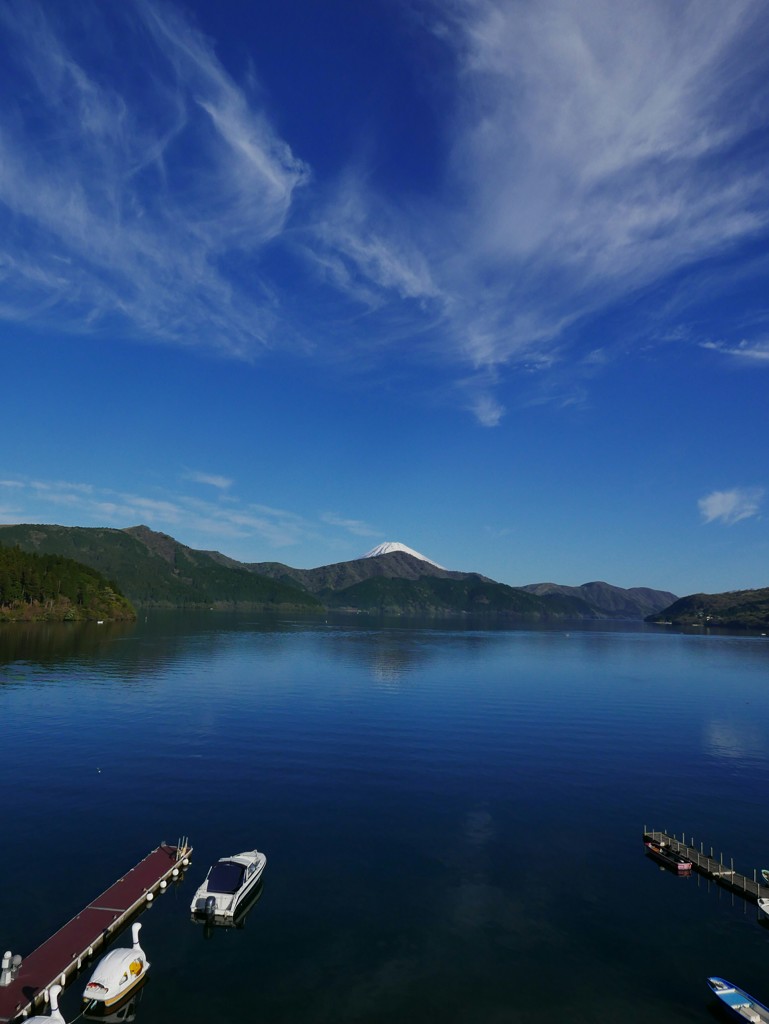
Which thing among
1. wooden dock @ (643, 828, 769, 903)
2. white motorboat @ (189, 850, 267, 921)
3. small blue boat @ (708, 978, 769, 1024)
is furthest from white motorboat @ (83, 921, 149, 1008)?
wooden dock @ (643, 828, 769, 903)

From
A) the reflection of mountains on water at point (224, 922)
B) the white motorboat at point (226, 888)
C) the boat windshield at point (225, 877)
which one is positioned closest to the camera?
the reflection of mountains on water at point (224, 922)

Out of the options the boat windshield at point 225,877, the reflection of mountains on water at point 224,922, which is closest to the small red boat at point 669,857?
the reflection of mountains on water at point 224,922

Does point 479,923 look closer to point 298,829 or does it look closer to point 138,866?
point 298,829

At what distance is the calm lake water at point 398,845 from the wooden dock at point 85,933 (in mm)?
1350

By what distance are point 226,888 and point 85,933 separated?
375 inches

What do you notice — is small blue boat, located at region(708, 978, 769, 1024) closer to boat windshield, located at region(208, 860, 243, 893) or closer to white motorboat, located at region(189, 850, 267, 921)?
white motorboat, located at region(189, 850, 267, 921)

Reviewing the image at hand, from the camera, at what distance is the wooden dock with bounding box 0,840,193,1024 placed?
33250 mm

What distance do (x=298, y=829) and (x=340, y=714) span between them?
180 feet

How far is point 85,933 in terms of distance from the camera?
39125 millimetres

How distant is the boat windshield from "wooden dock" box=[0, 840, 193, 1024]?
5.21 meters

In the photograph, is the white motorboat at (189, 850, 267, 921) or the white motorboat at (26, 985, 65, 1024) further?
the white motorboat at (189, 850, 267, 921)

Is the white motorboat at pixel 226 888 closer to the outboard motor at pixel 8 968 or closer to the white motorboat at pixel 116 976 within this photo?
the white motorboat at pixel 116 976

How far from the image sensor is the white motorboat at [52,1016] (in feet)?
100

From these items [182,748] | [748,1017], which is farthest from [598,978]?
[182,748]
